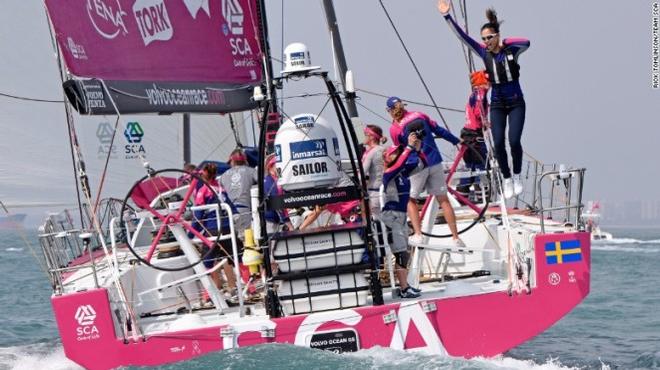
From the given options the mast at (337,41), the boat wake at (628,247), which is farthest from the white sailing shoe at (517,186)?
the boat wake at (628,247)

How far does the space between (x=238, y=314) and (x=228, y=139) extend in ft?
23.6

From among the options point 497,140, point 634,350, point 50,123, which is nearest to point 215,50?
point 50,123

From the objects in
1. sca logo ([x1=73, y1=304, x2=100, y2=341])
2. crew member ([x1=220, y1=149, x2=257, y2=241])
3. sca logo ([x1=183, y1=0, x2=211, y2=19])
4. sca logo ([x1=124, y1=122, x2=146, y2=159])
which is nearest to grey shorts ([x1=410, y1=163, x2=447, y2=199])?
crew member ([x1=220, y1=149, x2=257, y2=241])

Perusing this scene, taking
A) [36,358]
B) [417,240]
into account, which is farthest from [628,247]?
[417,240]

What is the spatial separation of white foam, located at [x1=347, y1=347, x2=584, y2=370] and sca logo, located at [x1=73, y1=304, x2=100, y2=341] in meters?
1.72

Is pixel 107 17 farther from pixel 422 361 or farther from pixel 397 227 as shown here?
pixel 422 361

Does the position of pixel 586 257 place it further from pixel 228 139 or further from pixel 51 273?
pixel 228 139

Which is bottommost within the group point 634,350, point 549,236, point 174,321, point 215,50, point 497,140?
point 634,350

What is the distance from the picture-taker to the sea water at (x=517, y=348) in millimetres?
6832

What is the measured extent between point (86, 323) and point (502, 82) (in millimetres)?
3520

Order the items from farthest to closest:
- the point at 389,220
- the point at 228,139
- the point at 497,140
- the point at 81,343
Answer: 1. the point at 228,139
2. the point at 497,140
3. the point at 389,220
4. the point at 81,343

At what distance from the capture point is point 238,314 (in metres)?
7.78

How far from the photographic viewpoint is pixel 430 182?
323 inches

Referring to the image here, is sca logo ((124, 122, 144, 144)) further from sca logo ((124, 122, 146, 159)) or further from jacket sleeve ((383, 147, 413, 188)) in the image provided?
jacket sleeve ((383, 147, 413, 188))
